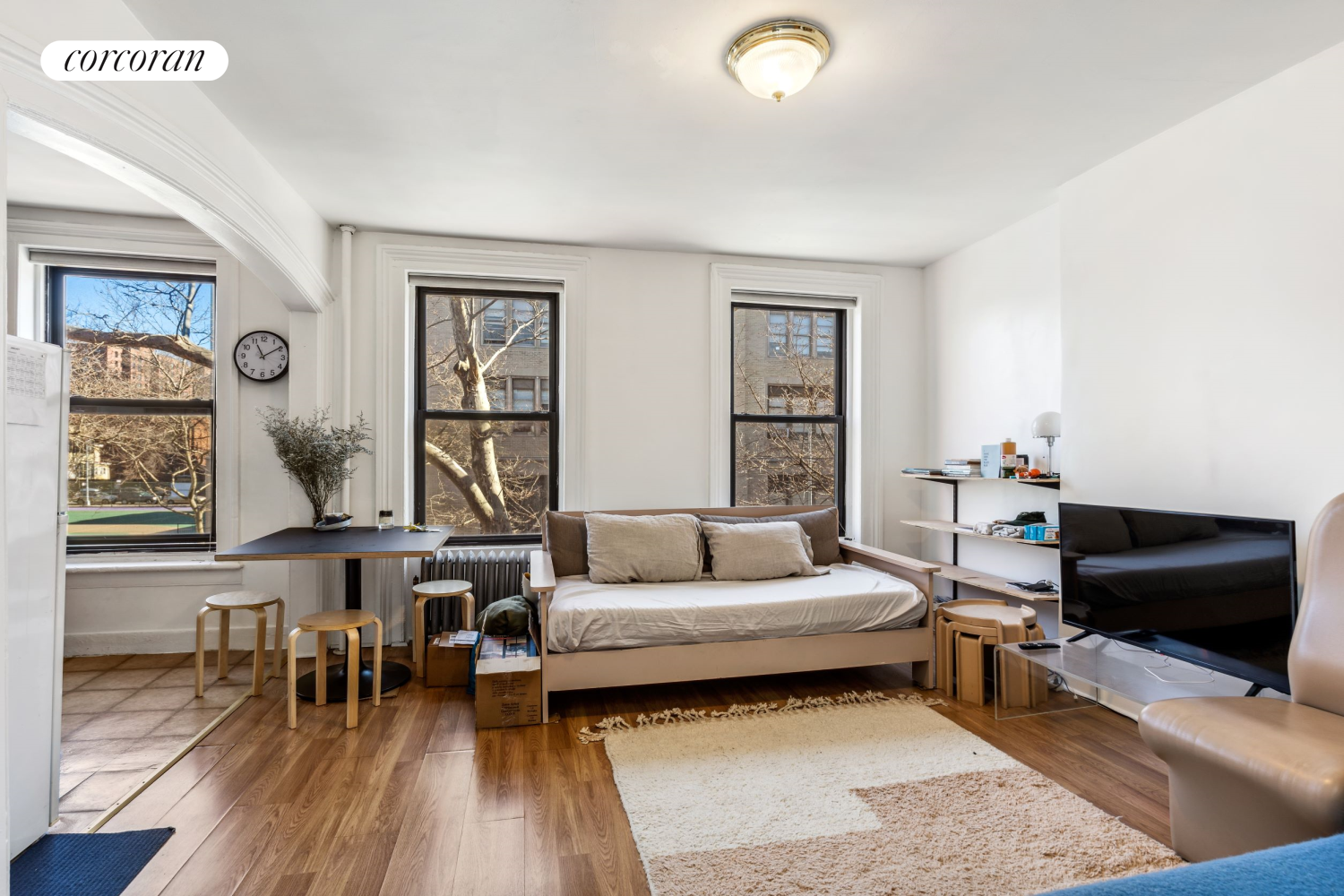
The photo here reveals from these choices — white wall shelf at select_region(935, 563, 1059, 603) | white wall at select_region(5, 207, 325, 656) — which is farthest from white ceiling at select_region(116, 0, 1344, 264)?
white wall shelf at select_region(935, 563, 1059, 603)

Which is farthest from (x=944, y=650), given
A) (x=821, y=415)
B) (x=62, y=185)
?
(x=62, y=185)

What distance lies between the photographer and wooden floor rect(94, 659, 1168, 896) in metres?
1.99

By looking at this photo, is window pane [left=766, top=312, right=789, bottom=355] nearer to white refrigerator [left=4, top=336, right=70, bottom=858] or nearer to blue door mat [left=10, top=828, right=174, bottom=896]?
white refrigerator [left=4, top=336, right=70, bottom=858]

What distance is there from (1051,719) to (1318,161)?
240cm

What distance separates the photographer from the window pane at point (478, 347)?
15.1 ft

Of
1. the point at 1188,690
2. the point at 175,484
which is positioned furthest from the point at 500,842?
the point at 175,484

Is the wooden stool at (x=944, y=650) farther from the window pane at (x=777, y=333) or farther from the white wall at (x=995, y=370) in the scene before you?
the window pane at (x=777, y=333)

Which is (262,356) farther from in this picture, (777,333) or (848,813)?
(848,813)

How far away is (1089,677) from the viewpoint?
2.74 metres

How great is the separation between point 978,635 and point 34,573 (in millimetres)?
3704

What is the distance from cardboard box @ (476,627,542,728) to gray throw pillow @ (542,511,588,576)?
87 cm

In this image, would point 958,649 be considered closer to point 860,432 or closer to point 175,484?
point 860,432

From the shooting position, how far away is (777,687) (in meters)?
3.61

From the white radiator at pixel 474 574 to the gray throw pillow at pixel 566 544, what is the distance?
363mm
